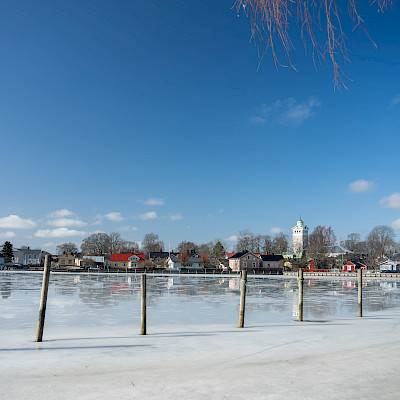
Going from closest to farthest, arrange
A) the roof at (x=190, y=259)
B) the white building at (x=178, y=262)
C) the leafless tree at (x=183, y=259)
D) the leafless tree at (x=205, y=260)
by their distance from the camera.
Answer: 1. the white building at (x=178, y=262)
2. the roof at (x=190, y=259)
3. the leafless tree at (x=183, y=259)
4. the leafless tree at (x=205, y=260)

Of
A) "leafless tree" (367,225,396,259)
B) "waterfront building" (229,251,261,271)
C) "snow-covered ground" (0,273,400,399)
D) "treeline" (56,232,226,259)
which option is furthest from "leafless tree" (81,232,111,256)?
"snow-covered ground" (0,273,400,399)

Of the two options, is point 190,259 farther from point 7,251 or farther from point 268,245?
point 7,251

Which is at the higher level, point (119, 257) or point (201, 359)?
point (201, 359)

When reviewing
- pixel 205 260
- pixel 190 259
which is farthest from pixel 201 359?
pixel 205 260

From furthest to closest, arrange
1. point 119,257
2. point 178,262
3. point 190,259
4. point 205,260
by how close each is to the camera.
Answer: point 205,260 → point 190,259 → point 178,262 → point 119,257

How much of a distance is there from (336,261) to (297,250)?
66373mm

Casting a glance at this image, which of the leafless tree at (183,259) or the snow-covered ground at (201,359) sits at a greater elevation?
the snow-covered ground at (201,359)

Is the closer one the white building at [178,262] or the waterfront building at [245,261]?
the waterfront building at [245,261]

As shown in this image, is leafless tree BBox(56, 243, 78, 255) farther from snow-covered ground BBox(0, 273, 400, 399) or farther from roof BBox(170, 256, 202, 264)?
snow-covered ground BBox(0, 273, 400, 399)

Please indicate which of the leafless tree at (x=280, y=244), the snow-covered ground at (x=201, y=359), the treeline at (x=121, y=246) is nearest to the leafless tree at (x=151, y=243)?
the treeline at (x=121, y=246)

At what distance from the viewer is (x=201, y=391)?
564 centimetres

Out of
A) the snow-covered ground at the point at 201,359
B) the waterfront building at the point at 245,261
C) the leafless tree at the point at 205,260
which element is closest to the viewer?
the snow-covered ground at the point at 201,359

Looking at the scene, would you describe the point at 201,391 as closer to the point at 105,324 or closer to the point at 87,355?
the point at 87,355

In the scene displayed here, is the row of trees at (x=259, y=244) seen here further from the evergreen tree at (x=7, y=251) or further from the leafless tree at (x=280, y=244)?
the evergreen tree at (x=7, y=251)
